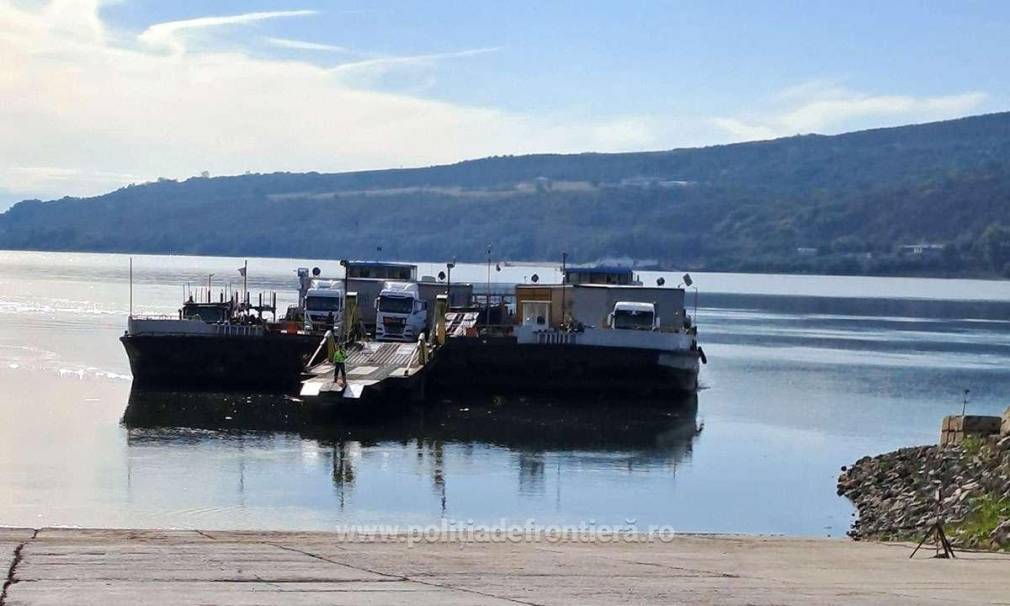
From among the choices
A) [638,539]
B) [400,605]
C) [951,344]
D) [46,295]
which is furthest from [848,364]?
[46,295]

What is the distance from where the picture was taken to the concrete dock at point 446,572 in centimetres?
1442

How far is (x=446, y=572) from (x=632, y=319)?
137ft

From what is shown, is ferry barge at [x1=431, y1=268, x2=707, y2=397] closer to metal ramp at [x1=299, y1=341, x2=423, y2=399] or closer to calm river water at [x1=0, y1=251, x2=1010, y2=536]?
metal ramp at [x1=299, y1=341, x2=423, y2=399]

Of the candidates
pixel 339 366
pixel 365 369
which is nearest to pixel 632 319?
pixel 365 369

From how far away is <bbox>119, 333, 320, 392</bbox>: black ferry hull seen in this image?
53969 millimetres

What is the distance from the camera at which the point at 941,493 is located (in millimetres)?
25406

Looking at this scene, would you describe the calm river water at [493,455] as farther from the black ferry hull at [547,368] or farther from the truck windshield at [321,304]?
the truck windshield at [321,304]

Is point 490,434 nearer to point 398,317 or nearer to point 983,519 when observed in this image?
point 398,317

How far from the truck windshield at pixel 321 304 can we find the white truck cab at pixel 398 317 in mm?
1903

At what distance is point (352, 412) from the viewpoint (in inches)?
1763

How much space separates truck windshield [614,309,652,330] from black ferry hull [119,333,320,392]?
11592 mm

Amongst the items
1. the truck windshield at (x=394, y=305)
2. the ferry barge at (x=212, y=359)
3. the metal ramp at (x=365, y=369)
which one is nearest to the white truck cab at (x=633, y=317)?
the metal ramp at (x=365, y=369)

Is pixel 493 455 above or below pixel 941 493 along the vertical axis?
below

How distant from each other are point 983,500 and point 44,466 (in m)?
21.4
